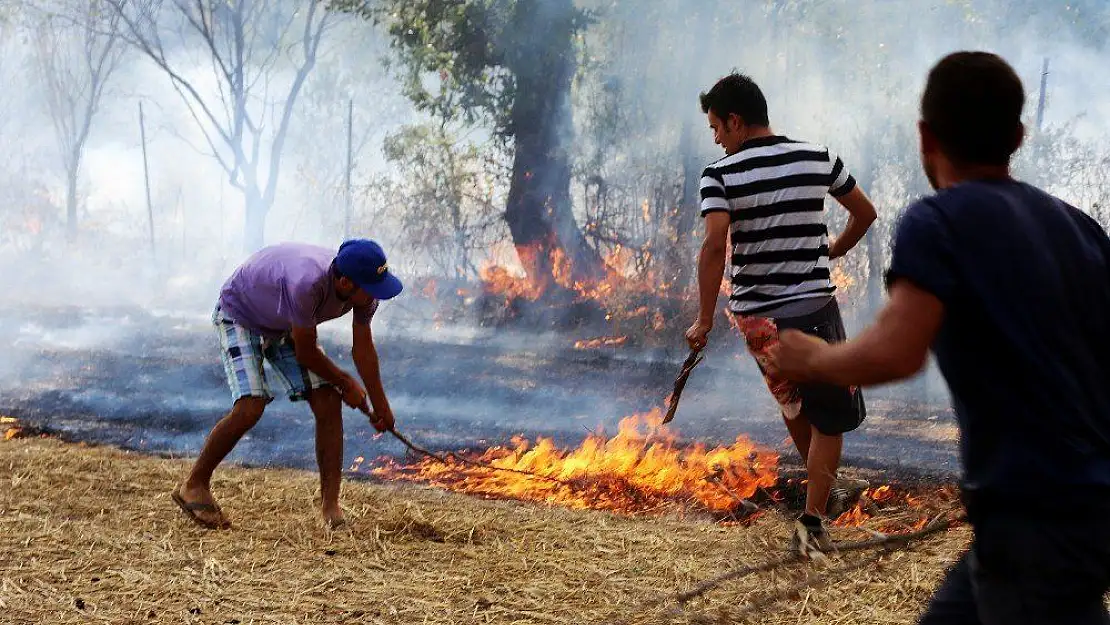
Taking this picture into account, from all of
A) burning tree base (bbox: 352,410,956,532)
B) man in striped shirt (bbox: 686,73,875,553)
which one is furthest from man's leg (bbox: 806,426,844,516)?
burning tree base (bbox: 352,410,956,532)

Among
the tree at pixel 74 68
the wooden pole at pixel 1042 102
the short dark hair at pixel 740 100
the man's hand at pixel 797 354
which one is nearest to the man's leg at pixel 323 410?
the short dark hair at pixel 740 100

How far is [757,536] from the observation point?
4352mm

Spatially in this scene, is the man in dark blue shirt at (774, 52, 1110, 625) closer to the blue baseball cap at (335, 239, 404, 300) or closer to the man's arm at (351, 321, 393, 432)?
the blue baseball cap at (335, 239, 404, 300)

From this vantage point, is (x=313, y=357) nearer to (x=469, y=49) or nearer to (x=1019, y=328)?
(x=1019, y=328)

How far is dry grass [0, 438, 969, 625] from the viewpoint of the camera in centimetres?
352

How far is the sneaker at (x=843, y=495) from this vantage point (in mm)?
4520

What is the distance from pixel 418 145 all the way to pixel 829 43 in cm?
585

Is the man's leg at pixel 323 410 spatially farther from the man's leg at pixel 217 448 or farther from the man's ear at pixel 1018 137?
the man's ear at pixel 1018 137

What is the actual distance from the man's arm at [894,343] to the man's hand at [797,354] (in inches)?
2.0

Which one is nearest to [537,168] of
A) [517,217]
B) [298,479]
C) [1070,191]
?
[517,217]

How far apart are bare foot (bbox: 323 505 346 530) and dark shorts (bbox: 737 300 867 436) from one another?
86.2 inches

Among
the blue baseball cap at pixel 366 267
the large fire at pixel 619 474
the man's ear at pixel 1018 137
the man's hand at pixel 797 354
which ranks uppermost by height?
the man's ear at pixel 1018 137

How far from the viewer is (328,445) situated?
460 centimetres

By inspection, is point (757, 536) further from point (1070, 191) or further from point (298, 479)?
point (1070, 191)
